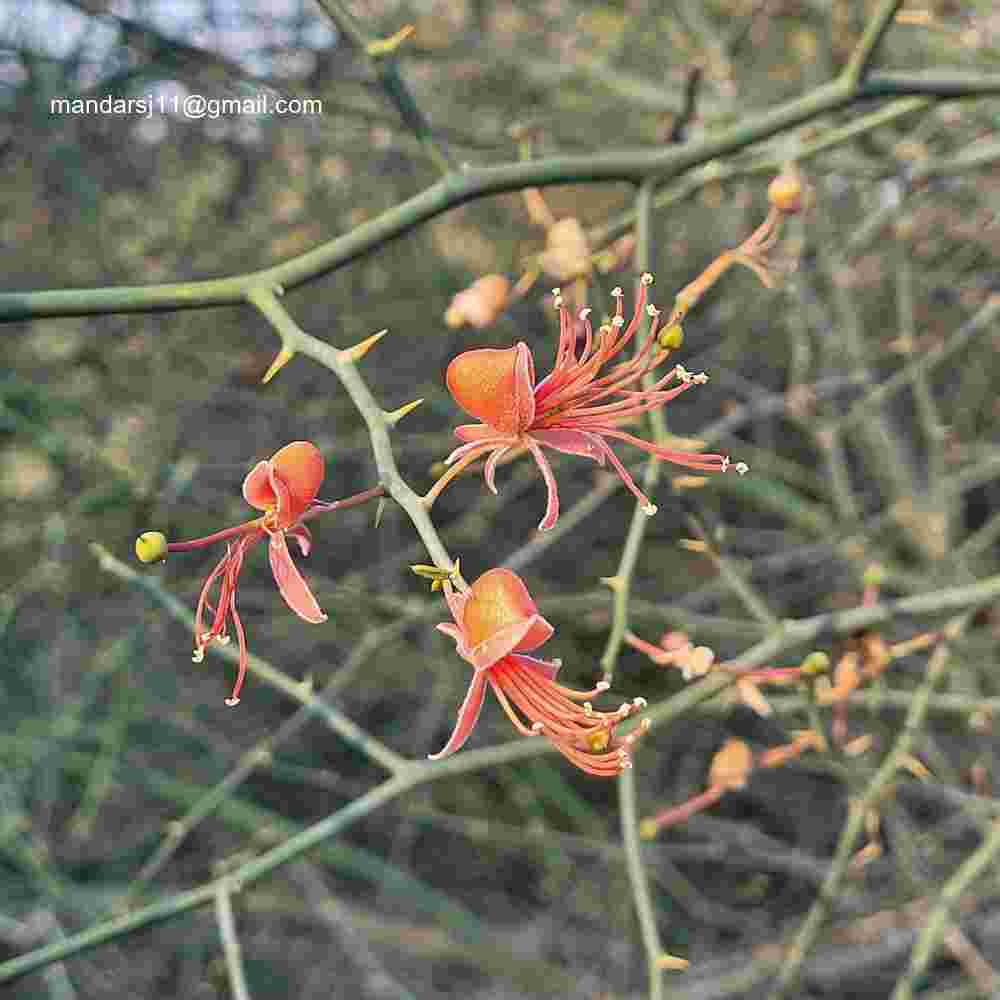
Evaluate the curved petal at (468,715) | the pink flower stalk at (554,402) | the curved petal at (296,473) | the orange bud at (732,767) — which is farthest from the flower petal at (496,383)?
the orange bud at (732,767)

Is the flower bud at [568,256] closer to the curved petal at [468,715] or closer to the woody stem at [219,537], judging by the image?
the woody stem at [219,537]

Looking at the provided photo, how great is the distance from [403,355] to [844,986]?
2.62 m

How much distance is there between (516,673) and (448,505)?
3882 mm

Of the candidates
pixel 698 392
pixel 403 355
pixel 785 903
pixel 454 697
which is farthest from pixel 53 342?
pixel 785 903

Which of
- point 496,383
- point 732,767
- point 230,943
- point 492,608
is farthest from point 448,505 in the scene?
point 492,608

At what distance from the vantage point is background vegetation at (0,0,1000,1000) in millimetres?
3639

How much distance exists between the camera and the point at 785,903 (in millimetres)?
4633

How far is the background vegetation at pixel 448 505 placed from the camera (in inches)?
143

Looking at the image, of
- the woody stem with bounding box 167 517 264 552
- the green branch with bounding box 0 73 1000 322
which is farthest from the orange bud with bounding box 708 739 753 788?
the woody stem with bounding box 167 517 264 552

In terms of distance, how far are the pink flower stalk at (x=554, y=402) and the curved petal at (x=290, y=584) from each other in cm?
14

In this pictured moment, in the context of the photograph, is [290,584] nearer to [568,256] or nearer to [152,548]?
[152,548]

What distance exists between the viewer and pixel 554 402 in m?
1.33

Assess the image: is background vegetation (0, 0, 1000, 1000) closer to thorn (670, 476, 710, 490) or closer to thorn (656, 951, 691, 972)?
thorn (670, 476, 710, 490)

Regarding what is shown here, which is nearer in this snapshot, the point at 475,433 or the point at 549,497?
the point at 549,497
